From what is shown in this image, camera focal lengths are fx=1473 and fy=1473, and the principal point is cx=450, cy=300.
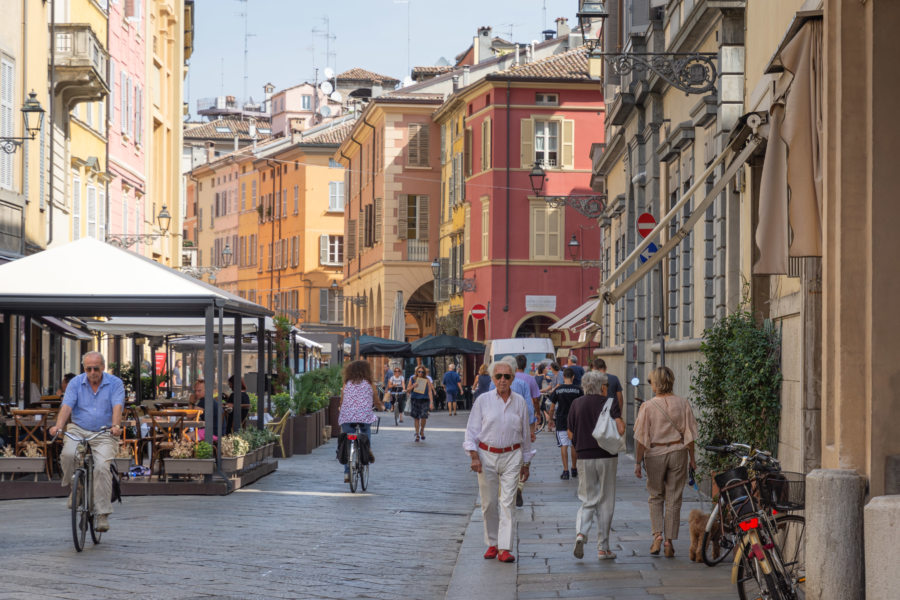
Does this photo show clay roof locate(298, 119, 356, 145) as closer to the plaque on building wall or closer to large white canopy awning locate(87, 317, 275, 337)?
the plaque on building wall

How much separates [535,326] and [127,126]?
64.6ft

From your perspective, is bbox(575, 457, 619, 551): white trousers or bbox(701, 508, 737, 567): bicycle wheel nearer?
bbox(701, 508, 737, 567): bicycle wheel

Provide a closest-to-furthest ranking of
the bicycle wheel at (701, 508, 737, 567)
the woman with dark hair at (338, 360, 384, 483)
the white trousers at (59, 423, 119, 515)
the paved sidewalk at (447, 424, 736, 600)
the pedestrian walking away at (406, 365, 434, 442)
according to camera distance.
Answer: the paved sidewalk at (447, 424, 736, 600) < the bicycle wheel at (701, 508, 737, 567) < the white trousers at (59, 423, 119, 515) < the woman with dark hair at (338, 360, 384, 483) < the pedestrian walking away at (406, 365, 434, 442)

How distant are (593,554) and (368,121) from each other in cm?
5875

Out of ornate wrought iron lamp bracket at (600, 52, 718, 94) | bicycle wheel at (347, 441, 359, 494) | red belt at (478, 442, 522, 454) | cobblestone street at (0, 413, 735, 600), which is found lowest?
cobblestone street at (0, 413, 735, 600)

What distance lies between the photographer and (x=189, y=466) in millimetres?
17031

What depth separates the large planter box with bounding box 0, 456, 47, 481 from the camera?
659 inches

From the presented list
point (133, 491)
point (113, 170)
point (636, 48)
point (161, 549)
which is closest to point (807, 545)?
point (161, 549)

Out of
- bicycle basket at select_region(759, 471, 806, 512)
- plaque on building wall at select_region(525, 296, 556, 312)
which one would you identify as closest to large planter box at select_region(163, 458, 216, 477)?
bicycle basket at select_region(759, 471, 806, 512)

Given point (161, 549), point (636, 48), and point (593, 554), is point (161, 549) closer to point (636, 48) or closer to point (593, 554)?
point (593, 554)

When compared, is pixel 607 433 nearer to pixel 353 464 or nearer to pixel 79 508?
pixel 79 508

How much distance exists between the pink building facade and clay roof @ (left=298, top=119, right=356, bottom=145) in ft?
141

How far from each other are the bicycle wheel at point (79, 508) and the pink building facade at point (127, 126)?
24.2 m

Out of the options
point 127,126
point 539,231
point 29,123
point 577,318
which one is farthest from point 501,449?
point 539,231
